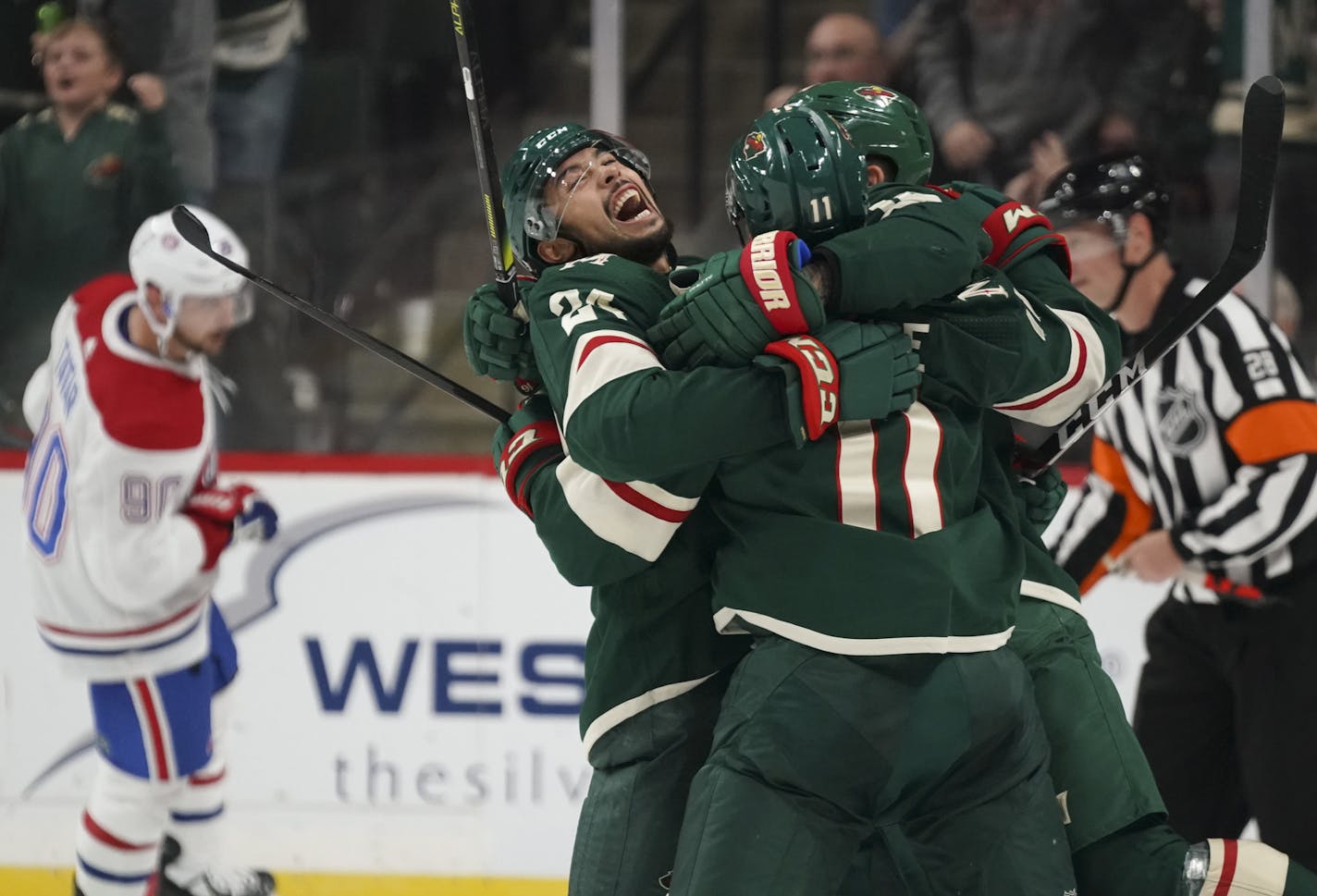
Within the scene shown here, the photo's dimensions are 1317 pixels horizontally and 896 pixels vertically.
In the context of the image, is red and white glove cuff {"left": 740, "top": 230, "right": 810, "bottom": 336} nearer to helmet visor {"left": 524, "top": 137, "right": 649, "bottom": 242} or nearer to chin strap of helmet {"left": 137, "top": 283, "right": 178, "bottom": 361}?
helmet visor {"left": 524, "top": 137, "right": 649, "bottom": 242}

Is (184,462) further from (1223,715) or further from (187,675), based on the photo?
(1223,715)

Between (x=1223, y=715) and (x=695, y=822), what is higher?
(x=695, y=822)

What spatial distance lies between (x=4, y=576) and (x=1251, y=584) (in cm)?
237

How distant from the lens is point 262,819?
331 cm

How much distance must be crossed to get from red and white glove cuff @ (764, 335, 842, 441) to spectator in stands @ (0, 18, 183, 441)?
2185 millimetres

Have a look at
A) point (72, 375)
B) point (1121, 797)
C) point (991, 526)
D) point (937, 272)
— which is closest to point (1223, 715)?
point (1121, 797)

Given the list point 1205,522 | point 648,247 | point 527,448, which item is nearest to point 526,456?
point 527,448

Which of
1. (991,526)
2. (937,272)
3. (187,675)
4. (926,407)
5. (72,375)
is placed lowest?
(187,675)

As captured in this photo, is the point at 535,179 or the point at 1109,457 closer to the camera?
the point at 535,179

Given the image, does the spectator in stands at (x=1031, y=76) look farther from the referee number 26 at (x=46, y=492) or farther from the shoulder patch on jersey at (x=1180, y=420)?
the referee number 26 at (x=46, y=492)

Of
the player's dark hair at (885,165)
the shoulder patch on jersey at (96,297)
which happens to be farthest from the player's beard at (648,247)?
the shoulder patch on jersey at (96,297)

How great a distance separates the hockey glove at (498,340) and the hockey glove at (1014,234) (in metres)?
0.48

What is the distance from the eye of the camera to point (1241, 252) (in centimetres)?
185

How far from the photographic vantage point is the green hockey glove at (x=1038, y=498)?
73.4 inches
